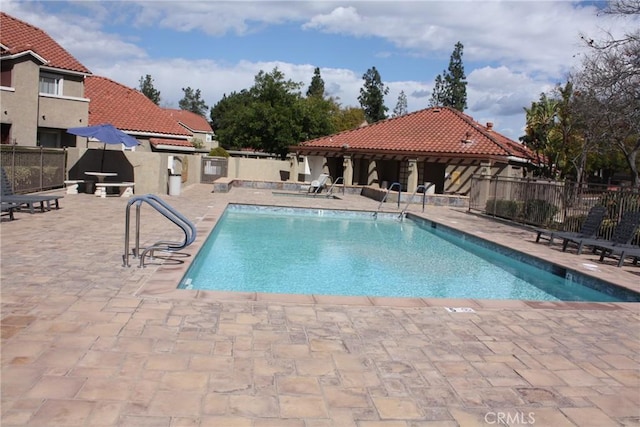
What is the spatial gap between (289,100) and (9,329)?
44.2 m

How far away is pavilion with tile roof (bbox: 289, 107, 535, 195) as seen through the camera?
29516 mm

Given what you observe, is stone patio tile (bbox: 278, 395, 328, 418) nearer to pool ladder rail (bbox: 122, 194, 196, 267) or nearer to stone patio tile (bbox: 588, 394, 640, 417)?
stone patio tile (bbox: 588, 394, 640, 417)

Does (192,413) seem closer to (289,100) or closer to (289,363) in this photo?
(289,363)

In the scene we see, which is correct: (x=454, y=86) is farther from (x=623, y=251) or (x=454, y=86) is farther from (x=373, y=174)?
(x=623, y=251)

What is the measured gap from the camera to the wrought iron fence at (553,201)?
1384cm

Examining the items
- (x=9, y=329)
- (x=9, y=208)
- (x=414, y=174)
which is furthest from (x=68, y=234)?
(x=414, y=174)

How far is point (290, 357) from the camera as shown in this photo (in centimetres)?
487

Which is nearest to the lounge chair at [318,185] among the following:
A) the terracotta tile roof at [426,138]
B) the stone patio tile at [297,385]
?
the terracotta tile roof at [426,138]

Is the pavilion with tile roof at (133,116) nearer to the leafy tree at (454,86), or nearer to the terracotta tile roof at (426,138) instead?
the terracotta tile roof at (426,138)

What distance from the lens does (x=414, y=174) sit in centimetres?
2997

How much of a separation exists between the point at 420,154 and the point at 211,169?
1385cm

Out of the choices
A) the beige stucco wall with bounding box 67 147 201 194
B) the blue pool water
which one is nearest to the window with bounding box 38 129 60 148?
the beige stucco wall with bounding box 67 147 201 194

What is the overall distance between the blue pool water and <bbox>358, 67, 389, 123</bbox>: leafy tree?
6460cm

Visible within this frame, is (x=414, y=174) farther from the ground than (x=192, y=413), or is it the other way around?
(x=414, y=174)
